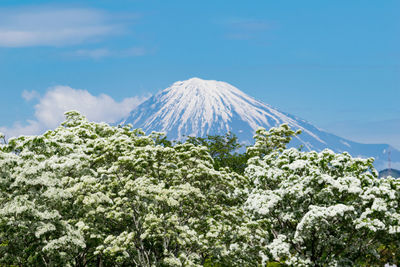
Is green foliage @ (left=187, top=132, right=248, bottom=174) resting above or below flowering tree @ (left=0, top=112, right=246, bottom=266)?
above

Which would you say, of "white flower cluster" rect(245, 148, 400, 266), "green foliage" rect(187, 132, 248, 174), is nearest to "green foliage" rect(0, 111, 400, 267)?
"white flower cluster" rect(245, 148, 400, 266)

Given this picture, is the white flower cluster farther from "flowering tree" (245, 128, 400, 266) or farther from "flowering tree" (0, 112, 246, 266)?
"flowering tree" (0, 112, 246, 266)

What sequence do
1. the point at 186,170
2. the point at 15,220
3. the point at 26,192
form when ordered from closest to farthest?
the point at 15,220 < the point at 26,192 < the point at 186,170

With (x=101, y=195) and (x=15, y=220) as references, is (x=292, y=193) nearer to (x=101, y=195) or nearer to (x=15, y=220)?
(x=101, y=195)

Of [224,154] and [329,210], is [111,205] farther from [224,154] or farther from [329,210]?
[224,154]

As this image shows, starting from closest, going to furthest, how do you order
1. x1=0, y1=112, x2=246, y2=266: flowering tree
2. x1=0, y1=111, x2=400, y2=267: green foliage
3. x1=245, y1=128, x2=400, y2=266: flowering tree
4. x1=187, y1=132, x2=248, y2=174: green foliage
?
1. x1=0, y1=112, x2=246, y2=266: flowering tree
2. x1=0, y1=111, x2=400, y2=267: green foliage
3. x1=245, y1=128, x2=400, y2=266: flowering tree
4. x1=187, y1=132, x2=248, y2=174: green foliage

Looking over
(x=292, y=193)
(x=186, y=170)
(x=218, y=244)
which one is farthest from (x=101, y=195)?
(x=292, y=193)

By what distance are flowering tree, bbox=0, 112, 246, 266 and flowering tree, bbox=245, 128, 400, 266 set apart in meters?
2.20

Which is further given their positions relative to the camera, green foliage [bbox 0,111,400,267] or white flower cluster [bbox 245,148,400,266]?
white flower cluster [bbox 245,148,400,266]

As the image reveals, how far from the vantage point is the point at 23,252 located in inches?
800

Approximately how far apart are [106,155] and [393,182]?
1444cm

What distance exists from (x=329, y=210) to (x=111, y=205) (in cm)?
987

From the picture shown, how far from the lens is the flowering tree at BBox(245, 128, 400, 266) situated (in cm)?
2014

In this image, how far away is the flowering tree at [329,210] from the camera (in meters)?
20.1
